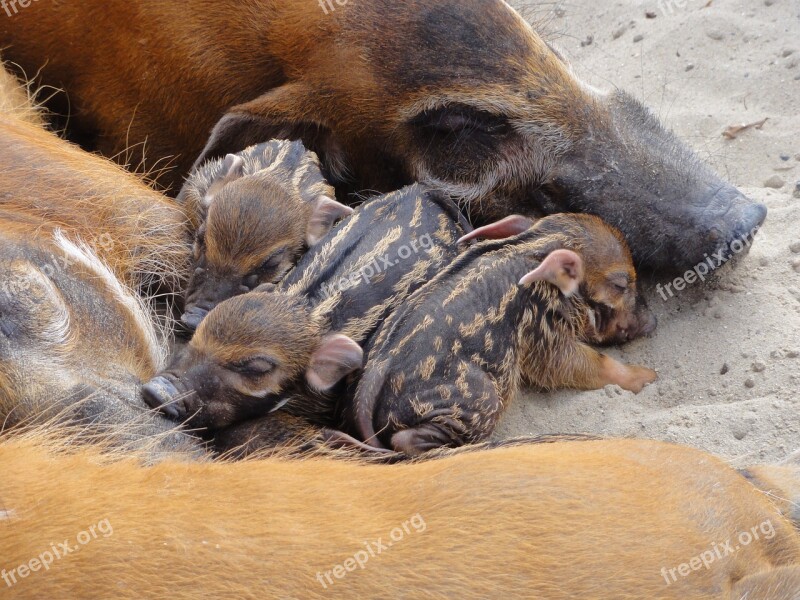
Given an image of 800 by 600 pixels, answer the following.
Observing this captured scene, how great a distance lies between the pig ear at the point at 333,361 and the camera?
260cm

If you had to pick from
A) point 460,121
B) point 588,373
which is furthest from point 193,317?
point 588,373

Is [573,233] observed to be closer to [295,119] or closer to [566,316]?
→ [566,316]

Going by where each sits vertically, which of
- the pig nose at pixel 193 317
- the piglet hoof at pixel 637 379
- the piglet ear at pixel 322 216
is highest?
the piglet ear at pixel 322 216

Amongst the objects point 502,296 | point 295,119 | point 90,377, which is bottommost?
point 502,296

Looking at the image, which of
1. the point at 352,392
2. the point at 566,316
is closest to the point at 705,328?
the point at 566,316

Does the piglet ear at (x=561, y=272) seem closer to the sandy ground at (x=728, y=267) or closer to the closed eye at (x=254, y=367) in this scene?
the sandy ground at (x=728, y=267)

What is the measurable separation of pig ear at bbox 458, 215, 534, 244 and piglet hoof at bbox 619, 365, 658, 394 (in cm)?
55

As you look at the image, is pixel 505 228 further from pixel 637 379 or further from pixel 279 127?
pixel 279 127

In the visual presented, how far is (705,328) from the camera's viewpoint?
10.0ft

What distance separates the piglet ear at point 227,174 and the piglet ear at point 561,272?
3.22ft

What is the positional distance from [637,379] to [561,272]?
0.39 metres

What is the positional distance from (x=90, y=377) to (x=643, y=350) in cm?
167

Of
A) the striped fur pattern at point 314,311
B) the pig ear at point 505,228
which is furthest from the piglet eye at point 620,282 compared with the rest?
the striped fur pattern at point 314,311

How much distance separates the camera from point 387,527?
1.79 meters
